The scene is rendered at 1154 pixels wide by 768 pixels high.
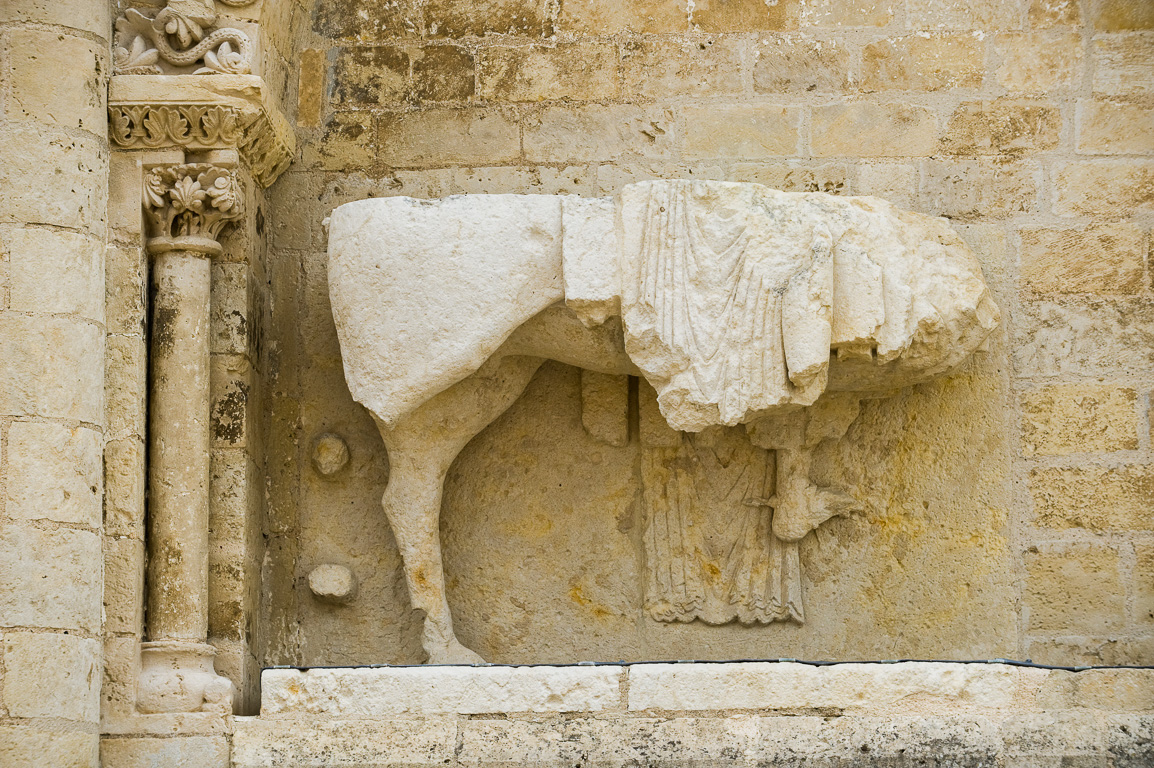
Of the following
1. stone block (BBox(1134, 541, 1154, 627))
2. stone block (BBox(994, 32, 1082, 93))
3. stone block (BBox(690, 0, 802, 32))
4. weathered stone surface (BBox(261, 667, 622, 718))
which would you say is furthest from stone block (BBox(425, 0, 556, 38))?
stone block (BBox(1134, 541, 1154, 627))

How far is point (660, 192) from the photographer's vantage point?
13.1 ft

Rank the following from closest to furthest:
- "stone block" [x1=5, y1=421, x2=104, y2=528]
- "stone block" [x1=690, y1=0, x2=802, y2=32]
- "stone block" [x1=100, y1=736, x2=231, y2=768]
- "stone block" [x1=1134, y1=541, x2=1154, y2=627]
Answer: "stone block" [x1=5, y1=421, x2=104, y2=528]
"stone block" [x1=100, y1=736, x2=231, y2=768]
"stone block" [x1=1134, y1=541, x2=1154, y2=627]
"stone block" [x1=690, y1=0, x2=802, y2=32]

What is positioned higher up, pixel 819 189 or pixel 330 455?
pixel 819 189

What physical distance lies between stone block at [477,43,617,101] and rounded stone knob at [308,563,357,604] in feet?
4.48

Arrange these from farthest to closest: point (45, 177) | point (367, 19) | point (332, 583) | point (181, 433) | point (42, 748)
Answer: point (367, 19), point (332, 583), point (181, 433), point (45, 177), point (42, 748)

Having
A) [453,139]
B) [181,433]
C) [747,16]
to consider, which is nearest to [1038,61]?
[747,16]

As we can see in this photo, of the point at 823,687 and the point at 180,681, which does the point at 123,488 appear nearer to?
the point at 180,681

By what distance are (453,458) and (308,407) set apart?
0.47 metres

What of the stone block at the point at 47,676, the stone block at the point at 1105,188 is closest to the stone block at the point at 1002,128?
the stone block at the point at 1105,188

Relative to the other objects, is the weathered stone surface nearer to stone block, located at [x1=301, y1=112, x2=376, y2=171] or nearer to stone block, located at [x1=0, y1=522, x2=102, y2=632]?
stone block, located at [x1=0, y1=522, x2=102, y2=632]

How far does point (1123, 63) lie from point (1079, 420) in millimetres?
997

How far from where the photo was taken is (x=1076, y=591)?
13.9ft

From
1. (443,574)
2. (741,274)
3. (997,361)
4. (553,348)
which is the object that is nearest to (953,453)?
(997,361)

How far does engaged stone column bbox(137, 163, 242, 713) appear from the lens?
3975mm
